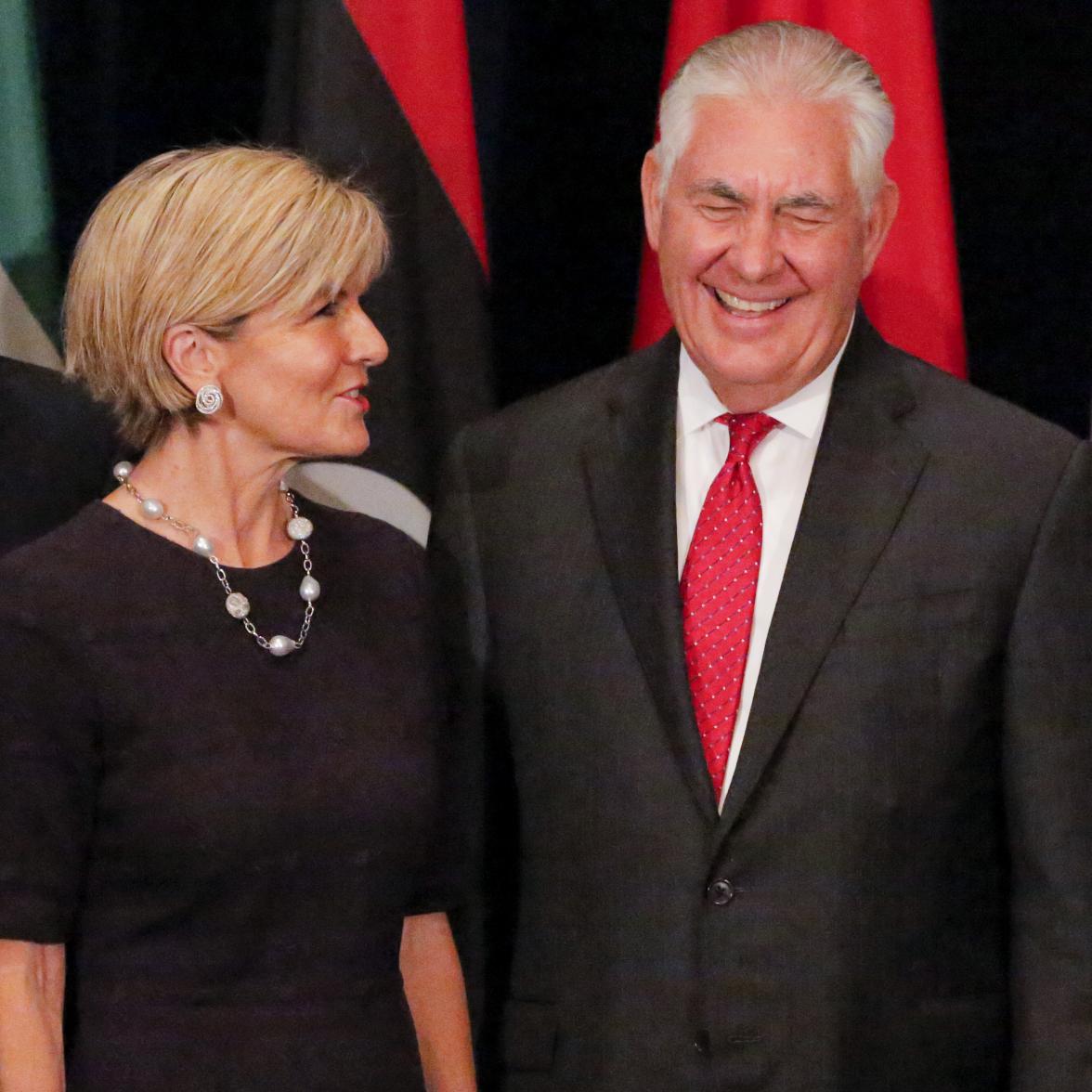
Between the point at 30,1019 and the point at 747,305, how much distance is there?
3.32 ft

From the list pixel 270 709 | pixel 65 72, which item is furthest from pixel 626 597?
pixel 65 72

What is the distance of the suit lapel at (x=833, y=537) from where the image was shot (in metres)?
1.84

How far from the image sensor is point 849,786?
1846mm

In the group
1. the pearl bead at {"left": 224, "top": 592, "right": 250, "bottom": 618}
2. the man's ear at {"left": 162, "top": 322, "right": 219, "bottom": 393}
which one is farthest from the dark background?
the pearl bead at {"left": 224, "top": 592, "right": 250, "bottom": 618}

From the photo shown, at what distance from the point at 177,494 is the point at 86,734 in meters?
0.27

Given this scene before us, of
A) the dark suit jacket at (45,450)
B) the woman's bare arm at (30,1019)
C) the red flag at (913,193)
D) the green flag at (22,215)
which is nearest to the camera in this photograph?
the woman's bare arm at (30,1019)

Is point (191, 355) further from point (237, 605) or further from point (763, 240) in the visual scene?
point (763, 240)

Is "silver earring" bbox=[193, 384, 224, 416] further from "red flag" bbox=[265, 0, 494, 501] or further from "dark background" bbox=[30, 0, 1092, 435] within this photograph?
"dark background" bbox=[30, 0, 1092, 435]

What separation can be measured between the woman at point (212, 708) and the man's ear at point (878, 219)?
1.76 feet

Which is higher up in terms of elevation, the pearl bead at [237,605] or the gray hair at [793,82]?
the gray hair at [793,82]

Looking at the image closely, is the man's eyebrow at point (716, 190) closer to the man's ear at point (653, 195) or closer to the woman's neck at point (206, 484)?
the man's ear at point (653, 195)

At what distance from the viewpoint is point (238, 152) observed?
1.87 m

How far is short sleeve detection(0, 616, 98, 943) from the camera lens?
1709 mm

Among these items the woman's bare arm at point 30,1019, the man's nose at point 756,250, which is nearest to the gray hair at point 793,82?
the man's nose at point 756,250
